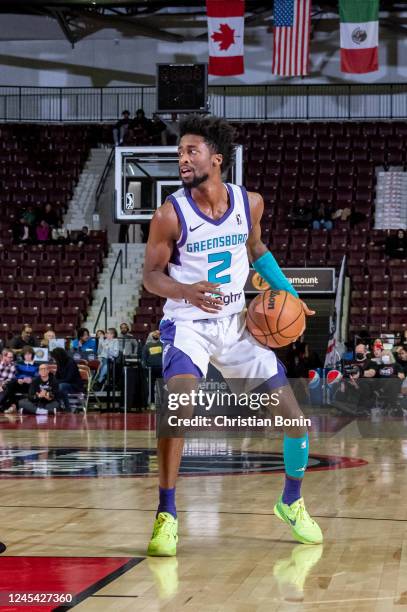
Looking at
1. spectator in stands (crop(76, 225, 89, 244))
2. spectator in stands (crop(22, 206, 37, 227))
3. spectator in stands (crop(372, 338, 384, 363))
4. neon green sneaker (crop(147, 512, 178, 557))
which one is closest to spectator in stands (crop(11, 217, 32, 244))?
spectator in stands (crop(22, 206, 37, 227))

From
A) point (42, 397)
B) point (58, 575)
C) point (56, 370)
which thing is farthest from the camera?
point (56, 370)

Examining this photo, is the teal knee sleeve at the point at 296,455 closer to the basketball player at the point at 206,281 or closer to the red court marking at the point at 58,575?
the basketball player at the point at 206,281

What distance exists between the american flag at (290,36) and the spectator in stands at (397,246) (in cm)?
507

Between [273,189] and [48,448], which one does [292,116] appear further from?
[48,448]

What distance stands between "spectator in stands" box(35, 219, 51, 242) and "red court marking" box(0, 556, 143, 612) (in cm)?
2009

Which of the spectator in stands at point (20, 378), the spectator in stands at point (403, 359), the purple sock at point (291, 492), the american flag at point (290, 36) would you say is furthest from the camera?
the american flag at point (290, 36)

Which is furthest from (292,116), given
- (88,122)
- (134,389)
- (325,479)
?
(325,479)

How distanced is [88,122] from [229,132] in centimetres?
2568

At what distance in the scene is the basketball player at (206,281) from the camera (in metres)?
4.89

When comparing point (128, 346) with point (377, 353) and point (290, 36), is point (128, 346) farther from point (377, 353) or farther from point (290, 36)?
point (290, 36)

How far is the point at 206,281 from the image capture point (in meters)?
4.78

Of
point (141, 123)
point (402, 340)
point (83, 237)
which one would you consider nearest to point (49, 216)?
point (83, 237)

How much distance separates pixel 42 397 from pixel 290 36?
41.2 feet

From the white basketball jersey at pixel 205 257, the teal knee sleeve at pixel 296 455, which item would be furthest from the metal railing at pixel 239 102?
the teal knee sleeve at pixel 296 455
